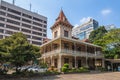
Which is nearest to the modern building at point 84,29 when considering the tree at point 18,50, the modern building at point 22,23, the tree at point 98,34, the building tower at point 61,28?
the modern building at point 22,23

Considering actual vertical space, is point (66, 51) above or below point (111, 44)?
below

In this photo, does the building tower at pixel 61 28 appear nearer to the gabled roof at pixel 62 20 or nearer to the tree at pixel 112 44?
the gabled roof at pixel 62 20

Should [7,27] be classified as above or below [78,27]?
below

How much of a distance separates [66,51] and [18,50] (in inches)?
452

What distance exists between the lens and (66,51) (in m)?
27.6

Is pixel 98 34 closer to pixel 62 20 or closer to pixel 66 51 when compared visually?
pixel 62 20

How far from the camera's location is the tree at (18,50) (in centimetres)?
1798

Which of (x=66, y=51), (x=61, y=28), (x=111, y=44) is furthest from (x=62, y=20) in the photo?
(x=111, y=44)

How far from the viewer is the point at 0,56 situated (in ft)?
59.7

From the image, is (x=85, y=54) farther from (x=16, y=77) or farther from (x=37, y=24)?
(x=37, y=24)

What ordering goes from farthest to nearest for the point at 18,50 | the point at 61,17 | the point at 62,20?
1. the point at 61,17
2. the point at 62,20
3. the point at 18,50

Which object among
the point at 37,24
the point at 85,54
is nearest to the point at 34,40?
the point at 37,24

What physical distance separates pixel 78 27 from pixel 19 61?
119507mm

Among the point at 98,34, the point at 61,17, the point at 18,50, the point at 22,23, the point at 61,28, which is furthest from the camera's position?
the point at 22,23
